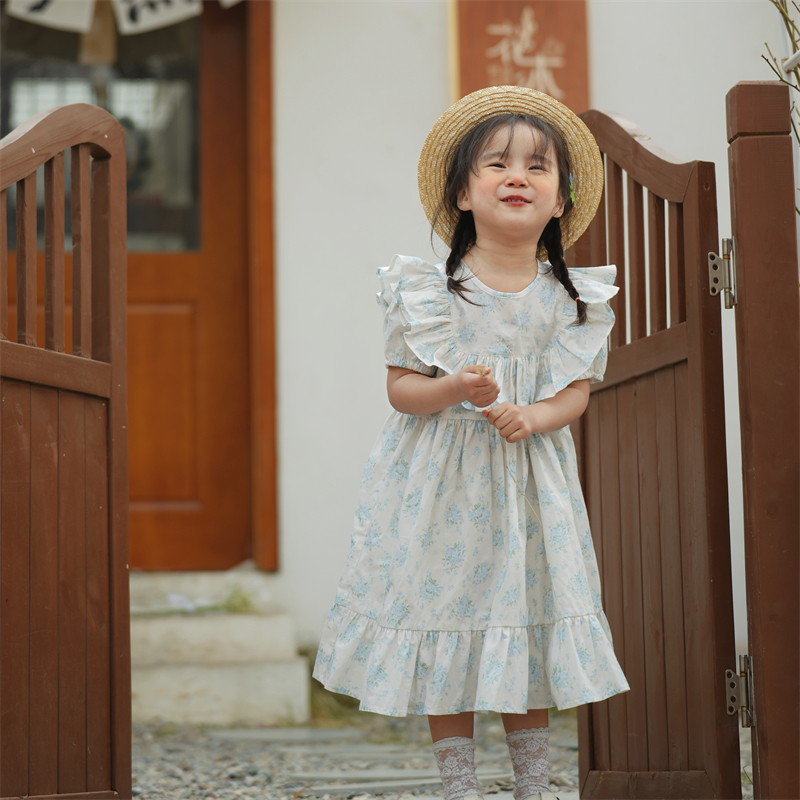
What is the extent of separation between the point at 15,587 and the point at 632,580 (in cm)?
133

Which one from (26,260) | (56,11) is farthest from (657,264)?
(56,11)

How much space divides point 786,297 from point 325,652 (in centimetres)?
111

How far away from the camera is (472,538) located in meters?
1.87

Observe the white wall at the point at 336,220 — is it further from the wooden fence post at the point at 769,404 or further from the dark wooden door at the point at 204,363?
the wooden fence post at the point at 769,404

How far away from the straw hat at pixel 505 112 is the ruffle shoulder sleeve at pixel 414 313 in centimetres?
19

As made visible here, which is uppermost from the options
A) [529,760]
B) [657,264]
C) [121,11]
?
[121,11]

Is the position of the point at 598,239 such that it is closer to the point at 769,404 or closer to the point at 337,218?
the point at 769,404

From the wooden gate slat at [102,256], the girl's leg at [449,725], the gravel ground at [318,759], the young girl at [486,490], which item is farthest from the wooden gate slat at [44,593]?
the girl's leg at [449,725]

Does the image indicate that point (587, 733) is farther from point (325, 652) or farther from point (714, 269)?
point (714, 269)

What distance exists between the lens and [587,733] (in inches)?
94.0

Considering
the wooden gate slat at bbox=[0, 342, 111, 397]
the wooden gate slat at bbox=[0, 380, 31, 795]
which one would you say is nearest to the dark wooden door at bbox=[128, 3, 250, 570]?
the wooden gate slat at bbox=[0, 342, 111, 397]

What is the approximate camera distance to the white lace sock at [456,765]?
71.2 inches

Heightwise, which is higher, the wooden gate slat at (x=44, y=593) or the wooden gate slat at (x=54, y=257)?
the wooden gate slat at (x=54, y=257)

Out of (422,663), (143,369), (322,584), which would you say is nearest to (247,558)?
(322,584)
